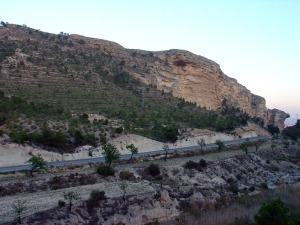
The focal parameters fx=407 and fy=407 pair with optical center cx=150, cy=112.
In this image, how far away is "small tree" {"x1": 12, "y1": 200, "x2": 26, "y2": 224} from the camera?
2452cm

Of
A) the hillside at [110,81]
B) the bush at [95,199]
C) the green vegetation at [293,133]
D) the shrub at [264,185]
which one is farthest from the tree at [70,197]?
the green vegetation at [293,133]

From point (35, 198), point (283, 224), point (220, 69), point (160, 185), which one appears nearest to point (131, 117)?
point (160, 185)

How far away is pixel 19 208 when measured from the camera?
24797 millimetres

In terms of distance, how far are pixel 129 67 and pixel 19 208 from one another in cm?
5677

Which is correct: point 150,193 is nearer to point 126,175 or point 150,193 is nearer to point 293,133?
point 126,175

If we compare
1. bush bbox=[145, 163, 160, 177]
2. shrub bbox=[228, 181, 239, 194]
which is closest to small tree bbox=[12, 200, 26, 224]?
bush bbox=[145, 163, 160, 177]

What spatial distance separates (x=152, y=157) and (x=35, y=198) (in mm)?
17500

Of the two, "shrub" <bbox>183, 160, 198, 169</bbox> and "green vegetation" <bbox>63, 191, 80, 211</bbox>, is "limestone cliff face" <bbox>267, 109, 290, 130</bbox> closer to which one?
"shrub" <bbox>183, 160, 198, 169</bbox>

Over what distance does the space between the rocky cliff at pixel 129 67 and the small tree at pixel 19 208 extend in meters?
30.5

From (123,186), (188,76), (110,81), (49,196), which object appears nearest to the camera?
(49,196)

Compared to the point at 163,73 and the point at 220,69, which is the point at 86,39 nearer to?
the point at 163,73

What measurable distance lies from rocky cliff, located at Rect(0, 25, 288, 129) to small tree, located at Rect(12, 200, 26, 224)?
100.0 ft

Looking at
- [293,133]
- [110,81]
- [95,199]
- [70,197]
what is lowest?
[95,199]

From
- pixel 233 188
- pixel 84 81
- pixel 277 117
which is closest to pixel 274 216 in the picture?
pixel 233 188
